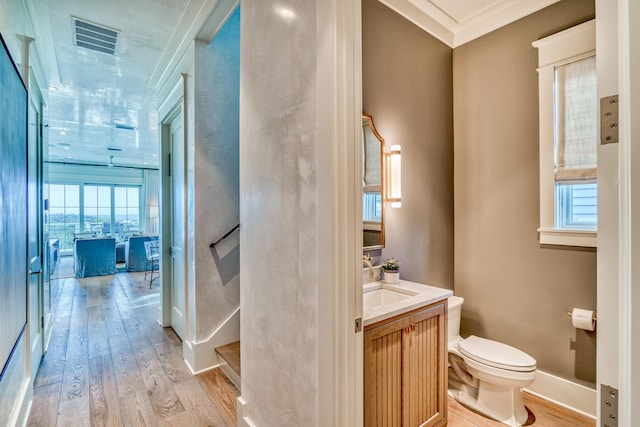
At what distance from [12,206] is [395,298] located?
6.96 ft

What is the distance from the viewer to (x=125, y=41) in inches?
106

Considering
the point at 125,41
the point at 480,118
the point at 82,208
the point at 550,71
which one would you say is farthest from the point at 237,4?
the point at 82,208

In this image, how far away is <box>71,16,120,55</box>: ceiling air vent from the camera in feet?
8.02

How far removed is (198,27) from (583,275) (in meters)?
3.28

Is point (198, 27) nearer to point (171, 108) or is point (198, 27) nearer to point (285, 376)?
point (171, 108)

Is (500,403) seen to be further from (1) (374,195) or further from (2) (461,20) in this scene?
(2) (461,20)

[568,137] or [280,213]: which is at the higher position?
[568,137]

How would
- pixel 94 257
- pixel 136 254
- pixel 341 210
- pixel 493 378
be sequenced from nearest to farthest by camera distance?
pixel 341 210 → pixel 493 378 → pixel 94 257 → pixel 136 254

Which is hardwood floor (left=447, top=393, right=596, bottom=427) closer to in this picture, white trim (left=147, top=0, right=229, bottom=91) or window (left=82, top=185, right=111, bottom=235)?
white trim (left=147, top=0, right=229, bottom=91)

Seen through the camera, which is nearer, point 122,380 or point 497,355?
point 497,355

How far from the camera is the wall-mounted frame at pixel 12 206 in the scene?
1.29m

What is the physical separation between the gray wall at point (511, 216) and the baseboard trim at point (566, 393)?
57 millimetres

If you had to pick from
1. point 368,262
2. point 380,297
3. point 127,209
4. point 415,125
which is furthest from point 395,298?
point 127,209

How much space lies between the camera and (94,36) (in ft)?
8.48
